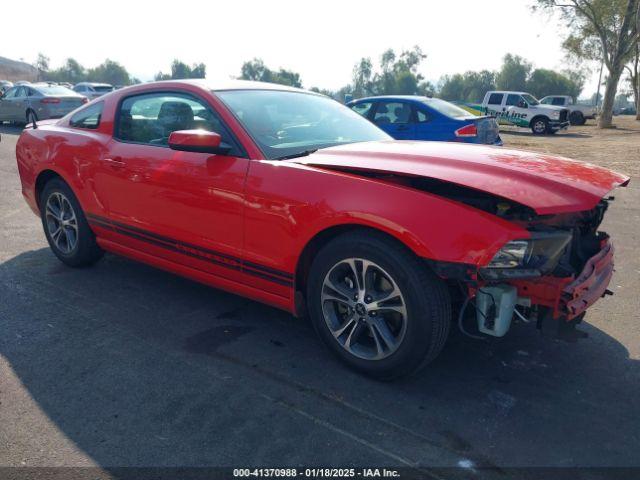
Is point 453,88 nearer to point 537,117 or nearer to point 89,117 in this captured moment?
point 537,117

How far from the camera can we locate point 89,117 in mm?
4574

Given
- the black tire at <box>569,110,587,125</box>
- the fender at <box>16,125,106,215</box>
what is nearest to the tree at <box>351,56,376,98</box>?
the black tire at <box>569,110,587,125</box>

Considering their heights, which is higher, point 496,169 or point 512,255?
point 496,169

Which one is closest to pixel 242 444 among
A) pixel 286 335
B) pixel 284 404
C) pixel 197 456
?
pixel 197 456

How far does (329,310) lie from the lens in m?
3.09

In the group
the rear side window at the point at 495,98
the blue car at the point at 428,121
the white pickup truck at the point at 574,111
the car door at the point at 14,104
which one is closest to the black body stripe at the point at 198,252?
the blue car at the point at 428,121

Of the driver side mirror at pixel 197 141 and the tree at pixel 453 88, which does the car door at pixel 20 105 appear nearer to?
the driver side mirror at pixel 197 141

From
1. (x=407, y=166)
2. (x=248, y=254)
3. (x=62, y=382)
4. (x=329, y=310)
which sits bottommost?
(x=62, y=382)

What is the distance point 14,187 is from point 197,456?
7.61 m

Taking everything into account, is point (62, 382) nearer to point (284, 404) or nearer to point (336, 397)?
point (284, 404)

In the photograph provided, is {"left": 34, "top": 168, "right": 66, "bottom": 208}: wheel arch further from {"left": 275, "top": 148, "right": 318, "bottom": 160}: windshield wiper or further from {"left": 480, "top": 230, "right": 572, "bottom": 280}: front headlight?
{"left": 480, "top": 230, "right": 572, "bottom": 280}: front headlight

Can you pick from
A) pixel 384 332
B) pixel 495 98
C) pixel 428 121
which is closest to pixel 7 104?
pixel 428 121

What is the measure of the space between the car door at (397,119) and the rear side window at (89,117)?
635 centimetres

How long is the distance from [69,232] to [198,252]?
175 cm
